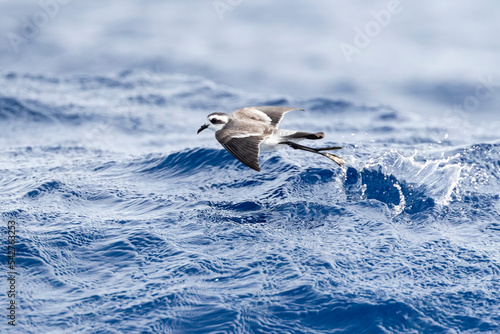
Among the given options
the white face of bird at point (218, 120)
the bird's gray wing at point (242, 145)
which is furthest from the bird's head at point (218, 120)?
the bird's gray wing at point (242, 145)

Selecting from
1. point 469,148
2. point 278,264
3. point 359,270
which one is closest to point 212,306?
point 278,264

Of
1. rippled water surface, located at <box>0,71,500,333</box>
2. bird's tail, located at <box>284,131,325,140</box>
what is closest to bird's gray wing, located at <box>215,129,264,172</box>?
bird's tail, located at <box>284,131,325,140</box>

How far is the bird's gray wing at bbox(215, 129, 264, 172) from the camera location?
9.59 meters

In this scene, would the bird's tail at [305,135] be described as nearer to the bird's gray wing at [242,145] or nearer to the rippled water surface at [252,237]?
the bird's gray wing at [242,145]

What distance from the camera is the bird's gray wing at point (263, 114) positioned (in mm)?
12289

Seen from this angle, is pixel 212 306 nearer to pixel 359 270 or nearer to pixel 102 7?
pixel 359 270

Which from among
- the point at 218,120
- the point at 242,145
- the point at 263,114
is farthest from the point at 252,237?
the point at 263,114

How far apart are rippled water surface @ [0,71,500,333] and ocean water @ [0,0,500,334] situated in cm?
4

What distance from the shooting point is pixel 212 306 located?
7.48 meters

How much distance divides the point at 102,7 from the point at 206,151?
1460 centimetres

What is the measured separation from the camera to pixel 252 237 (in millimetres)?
9203

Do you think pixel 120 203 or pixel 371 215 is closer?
pixel 371 215

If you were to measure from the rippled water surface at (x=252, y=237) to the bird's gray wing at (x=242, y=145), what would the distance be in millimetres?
978

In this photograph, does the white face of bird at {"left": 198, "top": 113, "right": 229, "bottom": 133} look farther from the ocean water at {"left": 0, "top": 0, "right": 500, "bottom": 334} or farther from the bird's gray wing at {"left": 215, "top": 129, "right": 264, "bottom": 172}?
the ocean water at {"left": 0, "top": 0, "right": 500, "bottom": 334}
